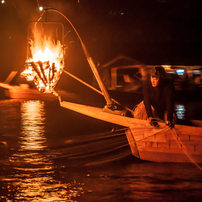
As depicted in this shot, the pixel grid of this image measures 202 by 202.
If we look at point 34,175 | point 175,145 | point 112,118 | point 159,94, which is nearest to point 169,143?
point 175,145

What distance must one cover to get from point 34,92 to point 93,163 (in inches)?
567

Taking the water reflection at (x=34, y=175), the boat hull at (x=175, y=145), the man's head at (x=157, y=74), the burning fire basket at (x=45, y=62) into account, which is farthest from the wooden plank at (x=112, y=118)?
the water reflection at (x=34, y=175)

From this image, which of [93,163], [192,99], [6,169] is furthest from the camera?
[192,99]

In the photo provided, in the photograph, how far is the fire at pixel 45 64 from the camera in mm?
11453

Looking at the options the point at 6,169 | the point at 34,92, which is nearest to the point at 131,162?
the point at 6,169

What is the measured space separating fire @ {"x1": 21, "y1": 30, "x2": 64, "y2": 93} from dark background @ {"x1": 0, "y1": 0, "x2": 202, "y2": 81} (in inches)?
585

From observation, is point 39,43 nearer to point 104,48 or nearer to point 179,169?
point 179,169

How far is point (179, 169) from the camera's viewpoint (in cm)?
705

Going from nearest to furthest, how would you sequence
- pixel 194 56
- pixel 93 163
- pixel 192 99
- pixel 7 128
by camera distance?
pixel 93 163, pixel 7 128, pixel 192 99, pixel 194 56

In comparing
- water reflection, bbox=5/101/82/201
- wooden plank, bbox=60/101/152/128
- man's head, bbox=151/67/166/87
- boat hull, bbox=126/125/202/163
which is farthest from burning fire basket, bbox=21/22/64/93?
boat hull, bbox=126/125/202/163

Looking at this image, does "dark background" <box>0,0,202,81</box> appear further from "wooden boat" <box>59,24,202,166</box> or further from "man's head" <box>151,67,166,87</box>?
"wooden boat" <box>59,24,202,166</box>

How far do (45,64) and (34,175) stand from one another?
18.6 ft

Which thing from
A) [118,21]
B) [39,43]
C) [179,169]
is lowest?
[179,169]

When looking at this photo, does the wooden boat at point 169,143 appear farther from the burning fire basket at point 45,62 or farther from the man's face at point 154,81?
the burning fire basket at point 45,62
